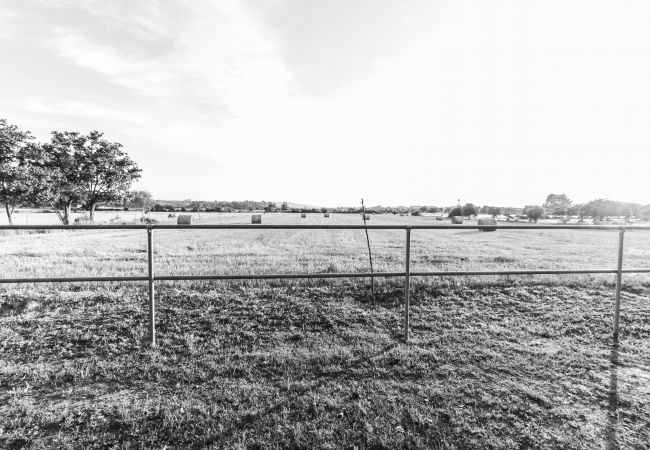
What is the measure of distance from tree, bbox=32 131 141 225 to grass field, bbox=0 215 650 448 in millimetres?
35243

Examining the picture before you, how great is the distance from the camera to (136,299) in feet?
20.2

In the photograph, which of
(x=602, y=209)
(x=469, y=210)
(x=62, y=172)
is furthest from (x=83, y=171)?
(x=602, y=209)

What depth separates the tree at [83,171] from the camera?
35031 mm

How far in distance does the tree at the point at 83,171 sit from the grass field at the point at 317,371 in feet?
116

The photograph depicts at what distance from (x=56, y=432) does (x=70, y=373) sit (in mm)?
1023

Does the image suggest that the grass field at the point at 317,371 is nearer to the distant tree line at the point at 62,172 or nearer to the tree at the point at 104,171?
the distant tree line at the point at 62,172

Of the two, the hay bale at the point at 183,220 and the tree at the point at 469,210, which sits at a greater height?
the tree at the point at 469,210

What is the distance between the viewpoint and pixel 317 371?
360 cm

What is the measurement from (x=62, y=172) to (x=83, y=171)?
7.73ft

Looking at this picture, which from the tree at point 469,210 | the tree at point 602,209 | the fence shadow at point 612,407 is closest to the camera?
the fence shadow at point 612,407

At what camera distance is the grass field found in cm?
266

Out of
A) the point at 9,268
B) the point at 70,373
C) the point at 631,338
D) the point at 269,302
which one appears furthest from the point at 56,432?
the point at 9,268

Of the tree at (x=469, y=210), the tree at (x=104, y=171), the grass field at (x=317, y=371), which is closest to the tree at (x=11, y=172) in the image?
the tree at (x=104, y=171)

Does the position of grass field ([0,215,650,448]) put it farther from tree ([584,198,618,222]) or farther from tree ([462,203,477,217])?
tree ([584,198,618,222])
